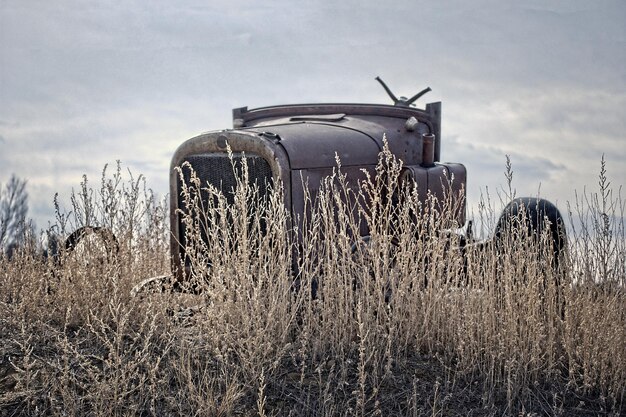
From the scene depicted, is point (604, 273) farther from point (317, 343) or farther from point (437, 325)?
point (317, 343)

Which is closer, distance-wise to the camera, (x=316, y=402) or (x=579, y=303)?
(x=316, y=402)

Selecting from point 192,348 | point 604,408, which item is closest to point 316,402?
point 192,348

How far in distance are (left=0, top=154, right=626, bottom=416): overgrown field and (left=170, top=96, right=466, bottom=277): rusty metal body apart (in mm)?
348

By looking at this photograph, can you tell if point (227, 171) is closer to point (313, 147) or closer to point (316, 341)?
point (313, 147)

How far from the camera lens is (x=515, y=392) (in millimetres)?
4641

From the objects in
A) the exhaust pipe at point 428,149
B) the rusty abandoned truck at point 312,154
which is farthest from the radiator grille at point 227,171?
the exhaust pipe at point 428,149

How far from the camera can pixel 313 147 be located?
6199mm

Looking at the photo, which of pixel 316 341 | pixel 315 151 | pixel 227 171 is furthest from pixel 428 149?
pixel 316 341

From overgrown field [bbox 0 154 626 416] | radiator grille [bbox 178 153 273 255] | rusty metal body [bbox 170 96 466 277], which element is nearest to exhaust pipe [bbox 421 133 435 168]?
rusty metal body [bbox 170 96 466 277]

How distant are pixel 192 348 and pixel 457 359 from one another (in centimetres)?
171

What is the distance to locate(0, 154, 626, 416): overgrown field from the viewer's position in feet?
13.8

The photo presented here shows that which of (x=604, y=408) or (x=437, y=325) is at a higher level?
(x=437, y=325)

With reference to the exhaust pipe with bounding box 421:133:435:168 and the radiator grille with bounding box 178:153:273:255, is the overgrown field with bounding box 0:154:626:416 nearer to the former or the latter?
the radiator grille with bounding box 178:153:273:255

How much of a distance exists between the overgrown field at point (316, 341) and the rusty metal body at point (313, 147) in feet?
1.14
